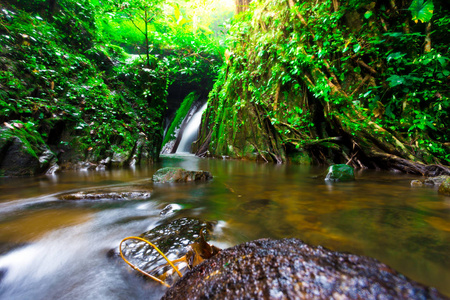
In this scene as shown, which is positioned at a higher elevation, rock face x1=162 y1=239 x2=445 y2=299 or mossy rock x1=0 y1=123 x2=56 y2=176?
mossy rock x1=0 y1=123 x2=56 y2=176

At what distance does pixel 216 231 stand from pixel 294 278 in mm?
991

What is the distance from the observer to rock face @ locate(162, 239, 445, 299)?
0.49 meters

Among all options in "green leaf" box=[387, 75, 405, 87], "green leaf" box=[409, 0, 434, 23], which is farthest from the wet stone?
"green leaf" box=[409, 0, 434, 23]

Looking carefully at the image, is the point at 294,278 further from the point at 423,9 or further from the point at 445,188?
the point at 423,9

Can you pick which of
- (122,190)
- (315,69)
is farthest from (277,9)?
(122,190)

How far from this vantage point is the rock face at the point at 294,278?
0.49m

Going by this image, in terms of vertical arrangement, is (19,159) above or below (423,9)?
below

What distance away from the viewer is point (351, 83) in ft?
16.7

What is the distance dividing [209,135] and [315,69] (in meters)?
7.39

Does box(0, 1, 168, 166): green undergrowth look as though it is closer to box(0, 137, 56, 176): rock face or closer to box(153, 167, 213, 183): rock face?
box(0, 137, 56, 176): rock face

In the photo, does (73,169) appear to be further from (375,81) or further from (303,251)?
(375,81)

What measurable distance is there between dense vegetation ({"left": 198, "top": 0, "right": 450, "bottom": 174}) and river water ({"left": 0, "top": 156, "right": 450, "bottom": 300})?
6.91 ft

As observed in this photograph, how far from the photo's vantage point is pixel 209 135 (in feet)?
38.9

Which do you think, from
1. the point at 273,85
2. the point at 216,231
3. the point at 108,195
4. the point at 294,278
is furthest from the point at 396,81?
the point at 108,195
